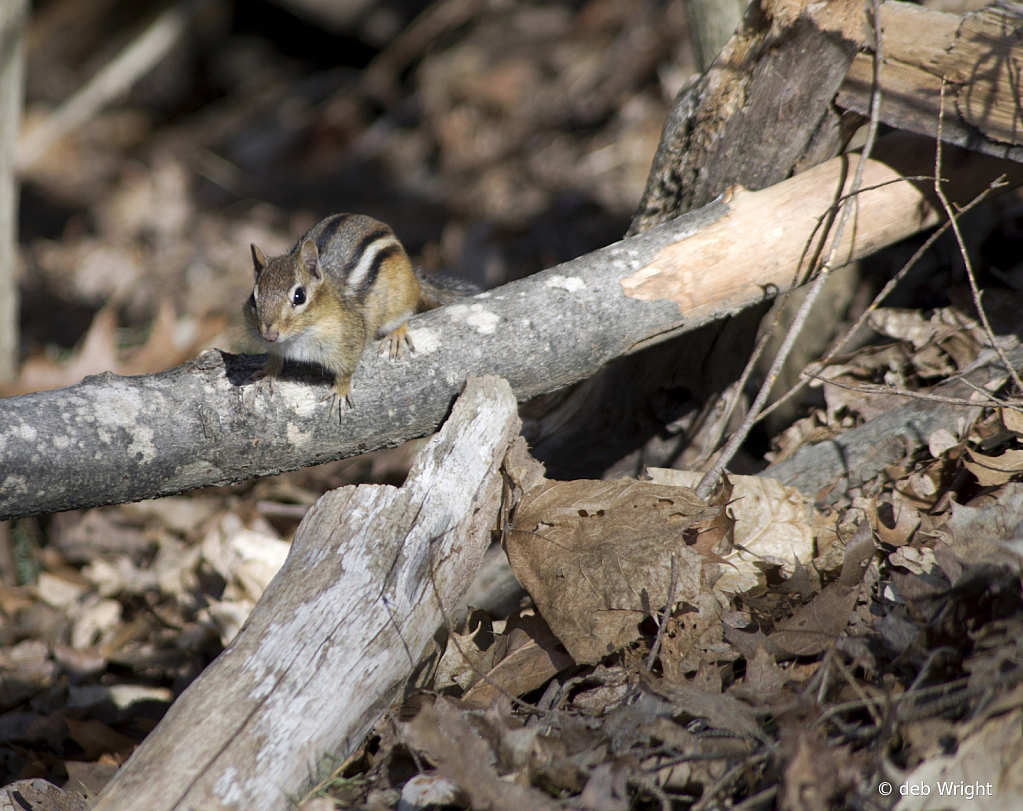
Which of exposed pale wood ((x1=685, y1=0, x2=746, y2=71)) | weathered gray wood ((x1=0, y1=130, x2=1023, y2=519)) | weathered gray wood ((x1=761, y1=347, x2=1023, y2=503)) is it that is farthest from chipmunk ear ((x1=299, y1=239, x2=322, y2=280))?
exposed pale wood ((x1=685, y1=0, x2=746, y2=71))

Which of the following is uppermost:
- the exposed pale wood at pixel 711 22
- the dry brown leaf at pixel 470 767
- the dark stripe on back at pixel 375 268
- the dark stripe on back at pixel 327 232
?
the exposed pale wood at pixel 711 22

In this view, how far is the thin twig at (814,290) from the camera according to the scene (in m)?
2.81

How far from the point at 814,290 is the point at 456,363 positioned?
139 centimetres

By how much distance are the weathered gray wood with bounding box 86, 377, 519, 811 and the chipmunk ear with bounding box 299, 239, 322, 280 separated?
910 millimetres

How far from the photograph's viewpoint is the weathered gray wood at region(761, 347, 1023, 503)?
2961 mm

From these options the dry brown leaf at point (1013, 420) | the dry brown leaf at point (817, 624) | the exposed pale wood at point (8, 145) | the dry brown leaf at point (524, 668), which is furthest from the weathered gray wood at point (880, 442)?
the exposed pale wood at point (8, 145)

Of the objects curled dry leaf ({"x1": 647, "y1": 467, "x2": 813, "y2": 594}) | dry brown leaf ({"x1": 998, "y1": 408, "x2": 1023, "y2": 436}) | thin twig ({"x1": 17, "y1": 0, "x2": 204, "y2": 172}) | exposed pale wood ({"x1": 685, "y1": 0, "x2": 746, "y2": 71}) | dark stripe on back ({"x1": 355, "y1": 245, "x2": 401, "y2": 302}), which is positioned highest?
thin twig ({"x1": 17, "y1": 0, "x2": 204, "y2": 172})

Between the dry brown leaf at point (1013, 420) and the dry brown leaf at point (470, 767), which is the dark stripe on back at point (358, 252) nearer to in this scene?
the dry brown leaf at point (470, 767)

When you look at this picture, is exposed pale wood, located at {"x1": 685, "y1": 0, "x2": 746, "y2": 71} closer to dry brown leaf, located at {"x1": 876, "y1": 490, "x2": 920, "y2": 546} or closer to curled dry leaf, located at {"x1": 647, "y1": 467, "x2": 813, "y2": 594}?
curled dry leaf, located at {"x1": 647, "y1": 467, "x2": 813, "y2": 594}

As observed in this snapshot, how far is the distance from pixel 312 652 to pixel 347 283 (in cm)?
168

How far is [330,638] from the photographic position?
6.88ft

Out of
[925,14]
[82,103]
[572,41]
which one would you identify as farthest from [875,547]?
[82,103]

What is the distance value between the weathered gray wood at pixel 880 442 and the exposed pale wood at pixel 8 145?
4751mm

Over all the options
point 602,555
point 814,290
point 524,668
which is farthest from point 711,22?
point 524,668
